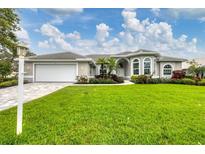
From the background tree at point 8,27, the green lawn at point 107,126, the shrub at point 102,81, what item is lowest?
the green lawn at point 107,126

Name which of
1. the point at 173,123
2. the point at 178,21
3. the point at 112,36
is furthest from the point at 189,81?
the point at 173,123

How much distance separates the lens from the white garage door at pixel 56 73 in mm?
19297

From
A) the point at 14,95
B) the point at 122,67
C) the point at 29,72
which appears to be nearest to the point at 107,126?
the point at 14,95

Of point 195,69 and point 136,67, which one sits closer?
point 136,67

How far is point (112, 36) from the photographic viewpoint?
78.5 ft

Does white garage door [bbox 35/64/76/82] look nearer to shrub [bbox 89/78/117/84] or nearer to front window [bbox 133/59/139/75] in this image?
shrub [bbox 89/78/117/84]

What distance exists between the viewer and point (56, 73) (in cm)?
1933

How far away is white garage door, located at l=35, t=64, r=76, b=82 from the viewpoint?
19.3 metres

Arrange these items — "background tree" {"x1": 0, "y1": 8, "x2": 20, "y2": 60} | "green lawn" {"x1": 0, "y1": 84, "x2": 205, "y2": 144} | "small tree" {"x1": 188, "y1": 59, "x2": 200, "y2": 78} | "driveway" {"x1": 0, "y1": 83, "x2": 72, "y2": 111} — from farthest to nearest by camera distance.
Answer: "small tree" {"x1": 188, "y1": 59, "x2": 200, "y2": 78} < "background tree" {"x1": 0, "y1": 8, "x2": 20, "y2": 60} < "driveway" {"x1": 0, "y1": 83, "x2": 72, "y2": 111} < "green lawn" {"x1": 0, "y1": 84, "x2": 205, "y2": 144}

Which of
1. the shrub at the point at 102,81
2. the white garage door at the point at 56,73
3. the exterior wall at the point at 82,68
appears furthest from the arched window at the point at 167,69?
the white garage door at the point at 56,73

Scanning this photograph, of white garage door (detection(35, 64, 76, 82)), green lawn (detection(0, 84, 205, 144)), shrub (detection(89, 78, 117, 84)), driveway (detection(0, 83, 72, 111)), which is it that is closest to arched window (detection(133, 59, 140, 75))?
shrub (detection(89, 78, 117, 84))

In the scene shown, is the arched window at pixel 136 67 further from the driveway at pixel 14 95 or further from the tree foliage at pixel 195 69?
the driveway at pixel 14 95

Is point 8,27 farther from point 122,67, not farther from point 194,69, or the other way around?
point 194,69
